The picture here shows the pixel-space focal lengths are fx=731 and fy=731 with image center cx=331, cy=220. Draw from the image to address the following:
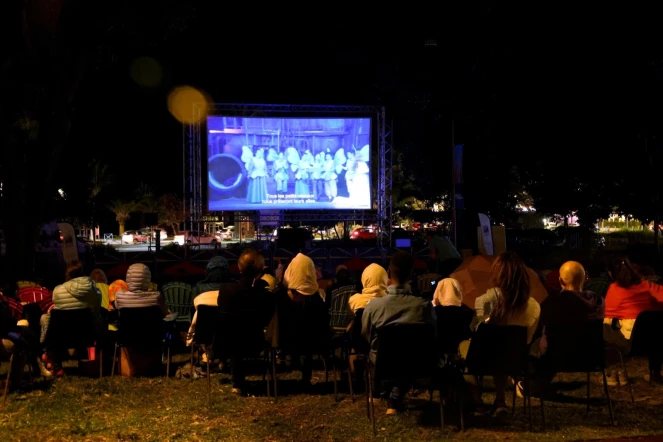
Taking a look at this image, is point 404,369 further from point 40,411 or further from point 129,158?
point 129,158

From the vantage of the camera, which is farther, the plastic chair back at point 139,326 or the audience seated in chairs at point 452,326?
the plastic chair back at point 139,326

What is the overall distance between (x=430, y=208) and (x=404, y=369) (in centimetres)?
3695

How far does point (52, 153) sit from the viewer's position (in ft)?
43.6

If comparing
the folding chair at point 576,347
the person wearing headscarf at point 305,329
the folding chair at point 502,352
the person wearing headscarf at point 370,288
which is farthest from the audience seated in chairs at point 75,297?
the folding chair at point 576,347

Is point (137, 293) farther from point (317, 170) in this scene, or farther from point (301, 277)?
point (317, 170)

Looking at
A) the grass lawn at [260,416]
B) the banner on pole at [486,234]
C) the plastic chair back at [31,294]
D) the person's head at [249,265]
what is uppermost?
the banner on pole at [486,234]

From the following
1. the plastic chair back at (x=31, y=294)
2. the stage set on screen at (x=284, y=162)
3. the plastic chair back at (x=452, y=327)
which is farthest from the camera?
the stage set on screen at (x=284, y=162)

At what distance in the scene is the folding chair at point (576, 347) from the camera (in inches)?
209

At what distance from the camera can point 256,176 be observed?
69.9 ft

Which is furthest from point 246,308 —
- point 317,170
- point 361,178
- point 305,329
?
point 361,178

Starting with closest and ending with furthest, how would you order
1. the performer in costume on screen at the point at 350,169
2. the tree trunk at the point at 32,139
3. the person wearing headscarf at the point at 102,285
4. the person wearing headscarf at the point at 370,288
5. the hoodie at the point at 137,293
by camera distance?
the person wearing headscarf at the point at 370,288
the hoodie at the point at 137,293
the person wearing headscarf at the point at 102,285
the tree trunk at the point at 32,139
the performer in costume on screen at the point at 350,169

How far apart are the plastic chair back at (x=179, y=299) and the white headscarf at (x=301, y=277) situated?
1174 mm

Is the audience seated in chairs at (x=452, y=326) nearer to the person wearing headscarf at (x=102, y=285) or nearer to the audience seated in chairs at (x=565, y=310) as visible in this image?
the audience seated in chairs at (x=565, y=310)

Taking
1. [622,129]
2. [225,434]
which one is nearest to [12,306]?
[225,434]
